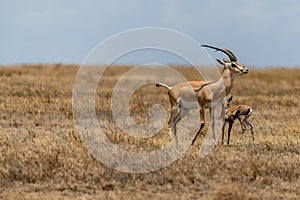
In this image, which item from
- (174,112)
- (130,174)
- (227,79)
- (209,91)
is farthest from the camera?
(174,112)

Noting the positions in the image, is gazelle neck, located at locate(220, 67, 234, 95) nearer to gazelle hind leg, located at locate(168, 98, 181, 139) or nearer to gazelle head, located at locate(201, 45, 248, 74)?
gazelle head, located at locate(201, 45, 248, 74)

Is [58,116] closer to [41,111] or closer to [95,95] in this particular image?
[41,111]

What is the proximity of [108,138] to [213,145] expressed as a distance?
2.09m

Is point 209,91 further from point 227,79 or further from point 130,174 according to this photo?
point 130,174

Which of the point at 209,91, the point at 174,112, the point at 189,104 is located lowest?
the point at 174,112

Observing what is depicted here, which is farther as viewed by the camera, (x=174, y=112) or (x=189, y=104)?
(x=174, y=112)

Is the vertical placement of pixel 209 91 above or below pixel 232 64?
below

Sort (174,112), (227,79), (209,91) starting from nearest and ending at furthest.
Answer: (209,91) → (227,79) → (174,112)

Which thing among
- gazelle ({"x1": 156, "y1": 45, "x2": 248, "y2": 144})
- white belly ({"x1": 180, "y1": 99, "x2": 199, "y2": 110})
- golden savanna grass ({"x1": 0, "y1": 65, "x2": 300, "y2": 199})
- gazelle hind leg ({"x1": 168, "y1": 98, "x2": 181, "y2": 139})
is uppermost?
gazelle ({"x1": 156, "y1": 45, "x2": 248, "y2": 144})

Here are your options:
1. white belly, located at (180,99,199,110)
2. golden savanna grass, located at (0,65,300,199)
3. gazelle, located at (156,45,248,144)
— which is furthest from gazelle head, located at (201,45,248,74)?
golden savanna grass, located at (0,65,300,199)

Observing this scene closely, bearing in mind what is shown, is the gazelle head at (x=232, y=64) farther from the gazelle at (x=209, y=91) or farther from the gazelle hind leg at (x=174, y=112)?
the gazelle hind leg at (x=174, y=112)

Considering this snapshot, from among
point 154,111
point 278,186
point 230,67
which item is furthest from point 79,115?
point 278,186

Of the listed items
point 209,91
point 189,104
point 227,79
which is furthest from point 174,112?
point 227,79

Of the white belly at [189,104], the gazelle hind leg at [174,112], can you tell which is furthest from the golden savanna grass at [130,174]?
the white belly at [189,104]
